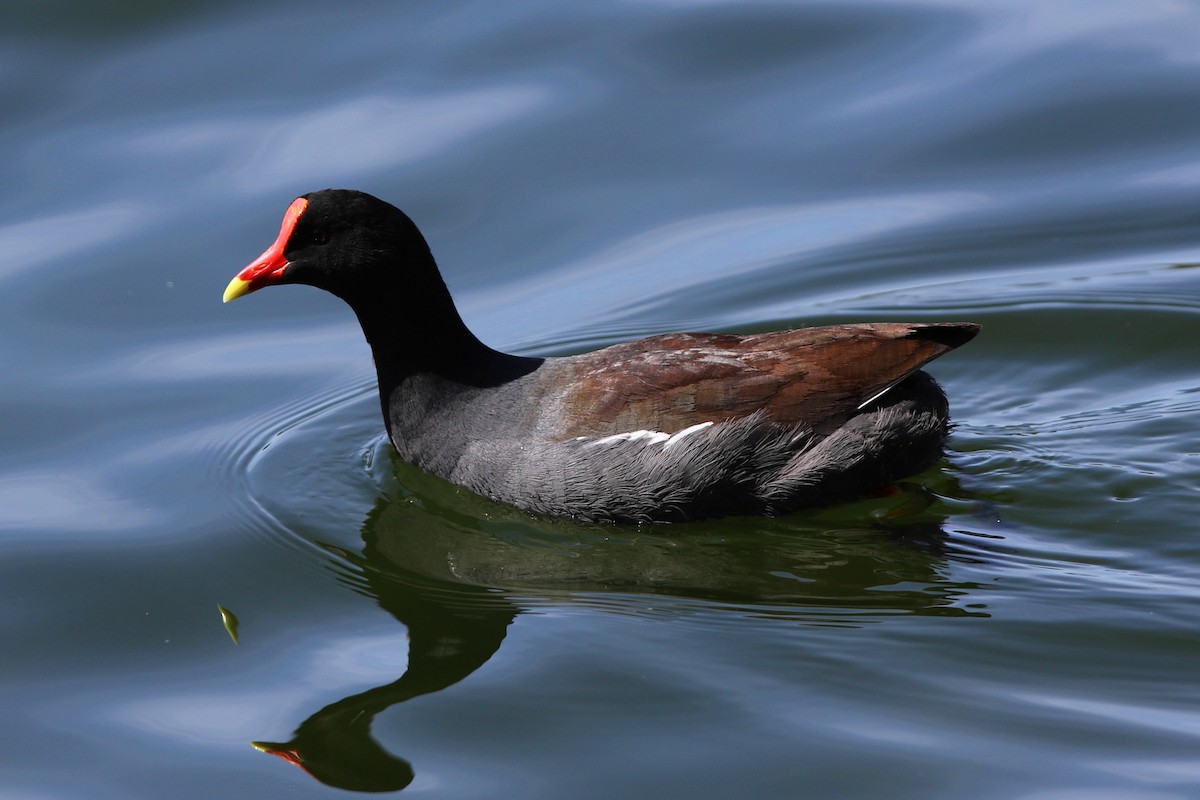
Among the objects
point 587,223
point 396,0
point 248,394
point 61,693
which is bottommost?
point 61,693

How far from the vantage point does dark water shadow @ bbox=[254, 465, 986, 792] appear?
5.26 meters

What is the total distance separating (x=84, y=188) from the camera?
8.85 meters

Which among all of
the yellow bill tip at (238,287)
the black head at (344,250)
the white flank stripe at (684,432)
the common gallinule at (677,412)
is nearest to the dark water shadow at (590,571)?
the common gallinule at (677,412)

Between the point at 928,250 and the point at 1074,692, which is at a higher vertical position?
the point at 928,250

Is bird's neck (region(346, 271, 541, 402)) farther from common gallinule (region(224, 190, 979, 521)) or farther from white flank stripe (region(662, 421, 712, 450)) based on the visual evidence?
white flank stripe (region(662, 421, 712, 450))

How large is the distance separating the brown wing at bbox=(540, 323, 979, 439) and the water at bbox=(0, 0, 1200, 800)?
48 centimetres

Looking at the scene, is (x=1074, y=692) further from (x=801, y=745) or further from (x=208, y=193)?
(x=208, y=193)

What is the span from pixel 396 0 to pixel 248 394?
3.93 metres

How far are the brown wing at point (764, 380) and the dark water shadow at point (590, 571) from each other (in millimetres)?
451

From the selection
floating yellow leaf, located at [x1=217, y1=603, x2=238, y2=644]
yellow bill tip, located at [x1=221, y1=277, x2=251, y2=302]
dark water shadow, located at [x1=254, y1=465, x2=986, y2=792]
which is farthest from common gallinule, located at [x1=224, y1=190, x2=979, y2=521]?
floating yellow leaf, located at [x1=217, y1=603, x2=238, y2=644]

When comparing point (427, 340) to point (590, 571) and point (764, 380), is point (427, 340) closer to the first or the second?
point (590, 571)

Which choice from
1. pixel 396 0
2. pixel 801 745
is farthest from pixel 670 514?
pixel 396 0

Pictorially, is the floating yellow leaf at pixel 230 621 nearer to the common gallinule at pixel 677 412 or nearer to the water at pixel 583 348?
the water at pixel 583 348

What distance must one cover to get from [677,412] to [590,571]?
2.31 ft
